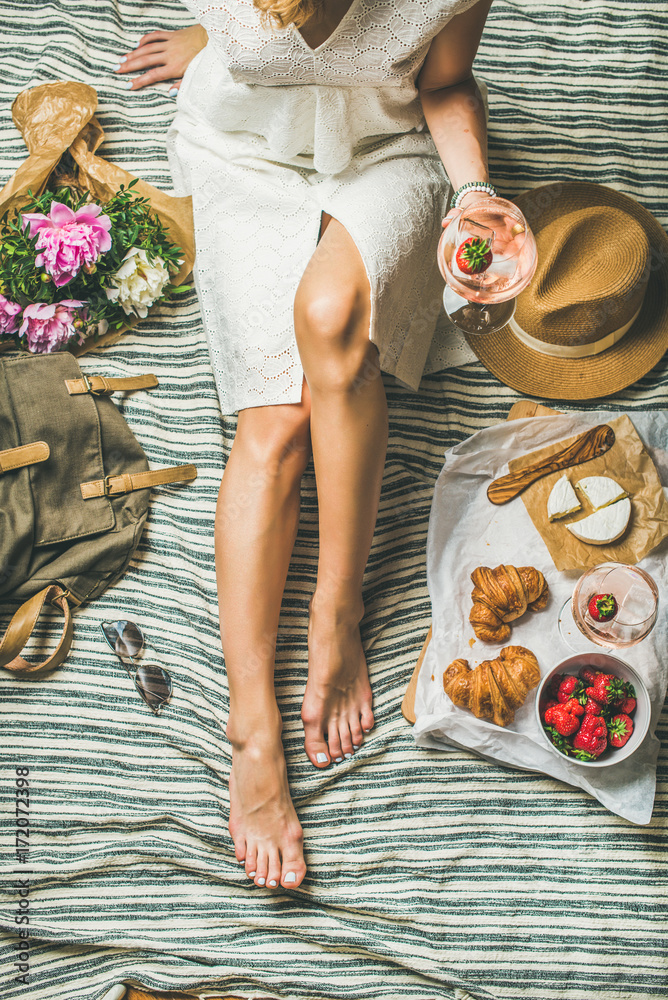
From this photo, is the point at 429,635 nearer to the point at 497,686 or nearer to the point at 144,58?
the point at 497,686

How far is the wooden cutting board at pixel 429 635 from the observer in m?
1.11

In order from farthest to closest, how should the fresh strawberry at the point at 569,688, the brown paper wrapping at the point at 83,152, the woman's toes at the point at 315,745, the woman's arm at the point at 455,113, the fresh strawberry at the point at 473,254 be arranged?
the brown paper wrapping at the point at 83,152 < the woman's toes at the point at 315,745 < the fresh strawberry at the point at 569,688 < the woman's arm at the point at 455,113 < the fresh strawberry at the point at 473,254

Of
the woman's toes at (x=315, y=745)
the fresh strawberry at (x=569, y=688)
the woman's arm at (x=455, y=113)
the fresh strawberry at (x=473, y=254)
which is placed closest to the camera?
the fresh strawberry at (x=473, y=254)

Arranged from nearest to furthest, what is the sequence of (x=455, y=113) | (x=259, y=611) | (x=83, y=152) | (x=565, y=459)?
(x=455, y=113) < (x=259, y=611) < (x=565, y=459) < (x=83, y=152)

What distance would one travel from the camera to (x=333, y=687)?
3.63 ft

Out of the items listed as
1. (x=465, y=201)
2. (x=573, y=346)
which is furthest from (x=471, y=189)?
(x=573, y=346)

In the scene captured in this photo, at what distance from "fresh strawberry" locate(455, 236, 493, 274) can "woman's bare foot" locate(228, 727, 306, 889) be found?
72cm

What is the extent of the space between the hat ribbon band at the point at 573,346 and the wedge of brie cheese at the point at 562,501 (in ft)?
0.70

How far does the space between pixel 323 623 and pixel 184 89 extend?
0.86 metres

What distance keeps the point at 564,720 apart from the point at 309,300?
0.68m

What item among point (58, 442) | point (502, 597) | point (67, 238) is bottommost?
point (502, 597)

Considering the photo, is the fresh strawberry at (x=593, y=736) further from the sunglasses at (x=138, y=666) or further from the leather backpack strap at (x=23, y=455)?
the leather backpack strap at (x=23, y=455)

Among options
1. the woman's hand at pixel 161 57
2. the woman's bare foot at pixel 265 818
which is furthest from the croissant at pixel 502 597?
the woman's hand at pixel 161 57

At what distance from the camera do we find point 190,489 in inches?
47.8
